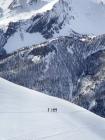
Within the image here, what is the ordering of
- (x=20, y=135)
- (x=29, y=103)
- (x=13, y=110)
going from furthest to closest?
(x=29, y=103)
(x=13, y=110)
(x=20, y=135)

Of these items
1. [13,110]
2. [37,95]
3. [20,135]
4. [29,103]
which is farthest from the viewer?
[37,95]

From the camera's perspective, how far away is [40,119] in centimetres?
3825

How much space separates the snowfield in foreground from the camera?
117ft

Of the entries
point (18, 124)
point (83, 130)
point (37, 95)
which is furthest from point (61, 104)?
point (18, 124)

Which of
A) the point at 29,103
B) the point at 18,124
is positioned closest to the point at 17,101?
the point at 29,103

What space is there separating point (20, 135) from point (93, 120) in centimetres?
796

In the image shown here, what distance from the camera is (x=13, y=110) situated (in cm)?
3778

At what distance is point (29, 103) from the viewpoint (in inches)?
1583

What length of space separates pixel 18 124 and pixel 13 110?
5.97 ft

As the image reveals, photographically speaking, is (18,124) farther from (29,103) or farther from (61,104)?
(61,104)

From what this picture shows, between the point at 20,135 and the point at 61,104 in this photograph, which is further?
the point at 61,104

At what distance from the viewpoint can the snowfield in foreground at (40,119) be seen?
35531 mm

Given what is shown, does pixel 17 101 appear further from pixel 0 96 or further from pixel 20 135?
pixel 20 135

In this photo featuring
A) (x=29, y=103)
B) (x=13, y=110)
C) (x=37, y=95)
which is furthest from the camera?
(x=37, y=95)
